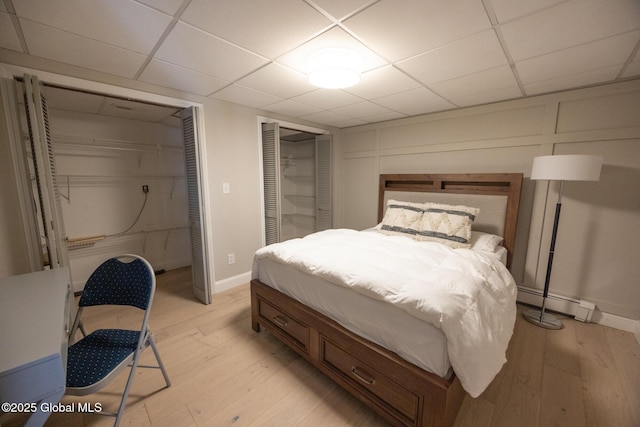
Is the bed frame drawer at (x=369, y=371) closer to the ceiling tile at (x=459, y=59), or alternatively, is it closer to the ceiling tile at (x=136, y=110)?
the ceiling tile at (x=459, y=59)

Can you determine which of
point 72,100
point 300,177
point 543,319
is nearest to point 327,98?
point 300,177

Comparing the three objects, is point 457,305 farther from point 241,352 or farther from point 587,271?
point 587,271

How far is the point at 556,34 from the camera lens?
1.42 m

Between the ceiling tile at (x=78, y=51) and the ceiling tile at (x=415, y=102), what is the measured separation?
7.23ft

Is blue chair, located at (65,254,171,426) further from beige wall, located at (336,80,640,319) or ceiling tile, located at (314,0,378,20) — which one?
beige wall, located at (336,80,640,319)

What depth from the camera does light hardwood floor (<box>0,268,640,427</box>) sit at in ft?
4.53

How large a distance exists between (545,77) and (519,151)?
2.52 ft

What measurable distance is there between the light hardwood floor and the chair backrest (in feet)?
2.05

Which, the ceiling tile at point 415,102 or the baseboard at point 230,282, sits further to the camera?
the baseboard at point 230,282

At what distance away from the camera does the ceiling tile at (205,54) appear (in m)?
1.48

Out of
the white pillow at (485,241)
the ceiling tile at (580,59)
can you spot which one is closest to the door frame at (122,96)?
the white pillow at (485,241)

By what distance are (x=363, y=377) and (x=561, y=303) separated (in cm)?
237

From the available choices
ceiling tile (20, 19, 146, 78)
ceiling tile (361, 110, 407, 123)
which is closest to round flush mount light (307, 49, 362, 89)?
ceiling tile (20, 19, 146, 78)

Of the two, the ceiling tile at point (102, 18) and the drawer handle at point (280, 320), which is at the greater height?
the ceiling tile at point (102, 18)
